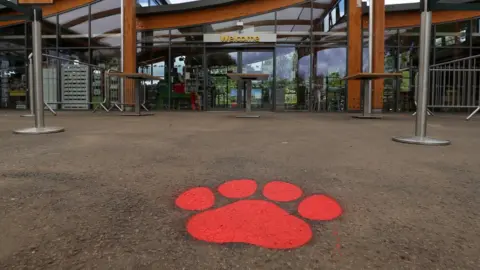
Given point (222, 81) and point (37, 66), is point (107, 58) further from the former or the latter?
point (37, 66)

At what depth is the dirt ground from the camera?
1.55 metres

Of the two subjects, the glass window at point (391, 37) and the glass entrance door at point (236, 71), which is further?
the glass entrance door at point (236, 71)

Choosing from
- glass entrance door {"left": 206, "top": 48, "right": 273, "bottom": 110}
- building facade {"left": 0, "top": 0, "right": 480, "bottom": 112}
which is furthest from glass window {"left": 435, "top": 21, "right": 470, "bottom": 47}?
glass entrance door {"left": 206, "top": 48, "right": 273, "bottom": 110}

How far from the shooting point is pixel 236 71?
14055 millimetres

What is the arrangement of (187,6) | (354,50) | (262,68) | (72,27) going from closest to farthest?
(354,50) < (187,6) < (262,68) < (72,27)

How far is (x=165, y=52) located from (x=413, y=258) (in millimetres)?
13664

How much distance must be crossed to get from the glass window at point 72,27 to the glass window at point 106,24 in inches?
16.2

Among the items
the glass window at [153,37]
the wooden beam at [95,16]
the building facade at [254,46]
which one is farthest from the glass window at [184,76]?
the wooden beam at [95,16]

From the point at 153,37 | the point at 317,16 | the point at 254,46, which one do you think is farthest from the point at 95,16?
the point at 317,16

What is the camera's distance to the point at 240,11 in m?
13.8

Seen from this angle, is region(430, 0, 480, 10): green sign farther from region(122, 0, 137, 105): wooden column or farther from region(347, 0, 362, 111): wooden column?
region(122, 0, 137, 105): wooden column

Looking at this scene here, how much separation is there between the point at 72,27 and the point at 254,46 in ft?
23.6

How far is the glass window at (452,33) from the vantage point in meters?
13.6

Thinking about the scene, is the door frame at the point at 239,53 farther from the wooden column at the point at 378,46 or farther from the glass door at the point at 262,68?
the wooden column at the point at 378,46
